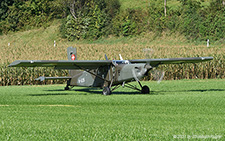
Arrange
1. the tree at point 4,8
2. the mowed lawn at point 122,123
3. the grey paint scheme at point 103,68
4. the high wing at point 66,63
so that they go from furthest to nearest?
1. the tree at point 4,8
2. the grey paint scheme at point 103,68
3. the high wing at point 66,63
4. the mowed lawn at point 122,123

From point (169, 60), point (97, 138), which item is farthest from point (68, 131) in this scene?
point (169, 60)

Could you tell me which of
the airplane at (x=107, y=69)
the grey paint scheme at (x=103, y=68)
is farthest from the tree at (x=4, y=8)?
the airplane at (x=107, y=69)

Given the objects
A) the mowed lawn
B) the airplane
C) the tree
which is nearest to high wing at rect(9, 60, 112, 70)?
the airplane

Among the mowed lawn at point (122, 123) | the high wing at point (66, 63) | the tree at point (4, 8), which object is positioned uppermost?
the tree at point (4, 8)

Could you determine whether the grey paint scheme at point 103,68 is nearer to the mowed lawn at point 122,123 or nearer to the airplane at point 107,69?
the airplane at point 107,69

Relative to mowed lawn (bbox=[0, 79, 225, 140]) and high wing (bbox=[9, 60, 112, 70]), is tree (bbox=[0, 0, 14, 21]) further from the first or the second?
mowed lawn (bbox=[0, 79, 225, 140])

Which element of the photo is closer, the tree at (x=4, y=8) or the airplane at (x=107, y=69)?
the airplane at (x=107, y=69)

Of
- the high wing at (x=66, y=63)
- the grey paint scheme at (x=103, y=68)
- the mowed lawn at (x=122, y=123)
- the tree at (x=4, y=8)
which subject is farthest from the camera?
the tree at (x=4, y=8)

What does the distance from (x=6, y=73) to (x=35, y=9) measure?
5045cm

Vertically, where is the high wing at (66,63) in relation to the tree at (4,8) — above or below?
below

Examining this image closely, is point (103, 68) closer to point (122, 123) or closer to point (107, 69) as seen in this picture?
point (107, 69)

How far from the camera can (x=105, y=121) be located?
411 inches

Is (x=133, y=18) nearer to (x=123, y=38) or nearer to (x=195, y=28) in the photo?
(x=123, y=38)

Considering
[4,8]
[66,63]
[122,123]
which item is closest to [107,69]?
[66,63]
